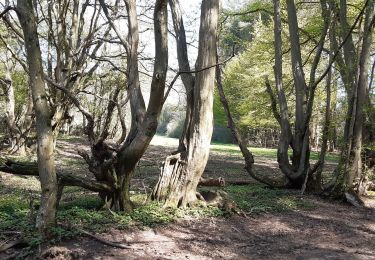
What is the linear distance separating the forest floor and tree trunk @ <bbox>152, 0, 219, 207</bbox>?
38 centimetres

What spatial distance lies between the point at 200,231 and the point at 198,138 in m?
1.85

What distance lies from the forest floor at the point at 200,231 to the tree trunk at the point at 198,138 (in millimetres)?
375

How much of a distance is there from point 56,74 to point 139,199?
8.99 metres

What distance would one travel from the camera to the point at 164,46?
6.47 meters

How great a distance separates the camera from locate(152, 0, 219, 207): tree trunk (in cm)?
757

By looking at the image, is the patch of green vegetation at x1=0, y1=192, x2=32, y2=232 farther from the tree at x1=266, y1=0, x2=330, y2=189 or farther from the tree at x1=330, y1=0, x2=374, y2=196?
the tree at x1=330, y1=0, x2=374, y2=196

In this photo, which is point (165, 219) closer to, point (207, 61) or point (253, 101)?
point (207, 61)

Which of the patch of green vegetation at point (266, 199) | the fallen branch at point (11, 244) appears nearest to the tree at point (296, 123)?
the patch of green vegetation at point (266, 199)

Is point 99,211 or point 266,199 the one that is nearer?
point 99,211

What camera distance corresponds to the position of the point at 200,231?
21.5 ft

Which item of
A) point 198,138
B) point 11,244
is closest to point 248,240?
point 198,138

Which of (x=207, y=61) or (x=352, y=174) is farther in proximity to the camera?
(x=352, y=174)

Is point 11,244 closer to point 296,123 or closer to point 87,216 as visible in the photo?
point 87,216

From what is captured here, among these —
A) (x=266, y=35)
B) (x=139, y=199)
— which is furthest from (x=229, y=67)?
(x=139, y=199)
